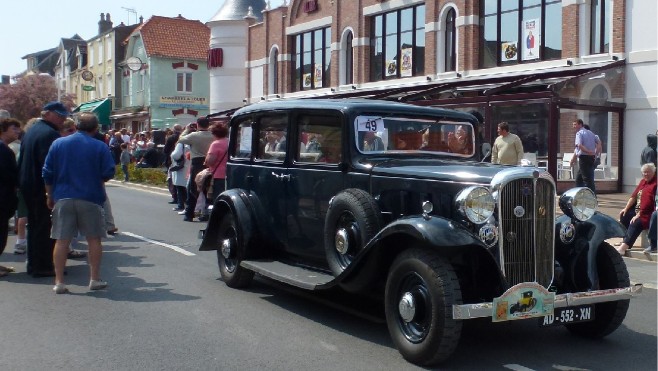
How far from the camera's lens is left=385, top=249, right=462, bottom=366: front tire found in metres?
5.29

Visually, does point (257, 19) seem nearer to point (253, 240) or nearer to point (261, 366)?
point (253, 240)

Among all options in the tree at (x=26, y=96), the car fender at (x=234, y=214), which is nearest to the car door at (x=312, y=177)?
the car fender at (x=234, y=214)

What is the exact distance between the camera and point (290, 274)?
7047 mm

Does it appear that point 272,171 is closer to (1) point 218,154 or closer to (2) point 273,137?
(2) point 273,137

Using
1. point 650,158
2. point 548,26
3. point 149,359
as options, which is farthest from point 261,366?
point 548,26

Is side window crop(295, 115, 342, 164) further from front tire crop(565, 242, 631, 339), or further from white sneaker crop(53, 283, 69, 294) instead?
white sneaker crop(53, 283, 69, 294)

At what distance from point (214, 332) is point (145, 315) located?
91cm

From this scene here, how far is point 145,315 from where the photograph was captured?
23.0ft

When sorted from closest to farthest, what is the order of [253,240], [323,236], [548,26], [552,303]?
[552,303]
[323,236]
[253,240]
[548,26]

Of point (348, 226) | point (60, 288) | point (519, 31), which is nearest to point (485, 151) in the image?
point (348, 226)

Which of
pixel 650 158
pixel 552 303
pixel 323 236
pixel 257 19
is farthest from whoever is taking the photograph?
pixel 257 19

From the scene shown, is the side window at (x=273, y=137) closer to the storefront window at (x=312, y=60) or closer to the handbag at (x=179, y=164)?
the handbag at (x=179, y=164)

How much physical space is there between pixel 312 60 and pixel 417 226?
27691 millimetres

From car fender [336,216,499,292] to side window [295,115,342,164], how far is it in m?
1.19
